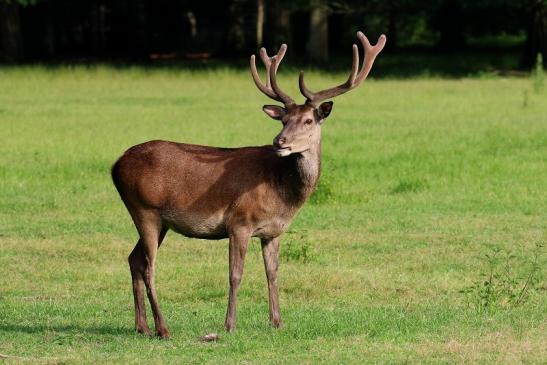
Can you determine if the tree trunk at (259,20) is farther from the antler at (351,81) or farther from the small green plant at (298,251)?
the antler at (351,81)

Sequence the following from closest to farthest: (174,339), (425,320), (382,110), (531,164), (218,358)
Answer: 1. (218,358)
2. (174,339)
3. (425,320)
4. (531,164)
5. (382,110)

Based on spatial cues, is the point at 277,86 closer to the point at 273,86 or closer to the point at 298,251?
the point at 273,86

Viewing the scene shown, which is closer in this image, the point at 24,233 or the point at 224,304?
the point at 224,304

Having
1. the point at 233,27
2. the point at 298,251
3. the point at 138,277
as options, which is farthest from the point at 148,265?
the point at 233,27

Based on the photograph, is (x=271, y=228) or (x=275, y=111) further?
(x=275, y=111)

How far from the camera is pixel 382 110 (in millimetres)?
27312

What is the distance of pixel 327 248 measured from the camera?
1349cm

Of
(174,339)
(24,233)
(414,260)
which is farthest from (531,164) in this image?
(174,339)

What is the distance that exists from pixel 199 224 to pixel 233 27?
39.3m

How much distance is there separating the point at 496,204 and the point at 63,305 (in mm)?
6798

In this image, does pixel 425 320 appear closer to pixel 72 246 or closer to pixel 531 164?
pixel 72 246

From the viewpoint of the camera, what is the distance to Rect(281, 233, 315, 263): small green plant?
12875 mm

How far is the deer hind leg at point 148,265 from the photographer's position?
9070 mm

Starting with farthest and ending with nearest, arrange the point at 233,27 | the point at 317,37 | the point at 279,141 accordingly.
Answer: the point at 233,27 → the point at 317,37 → the point at 279,141
